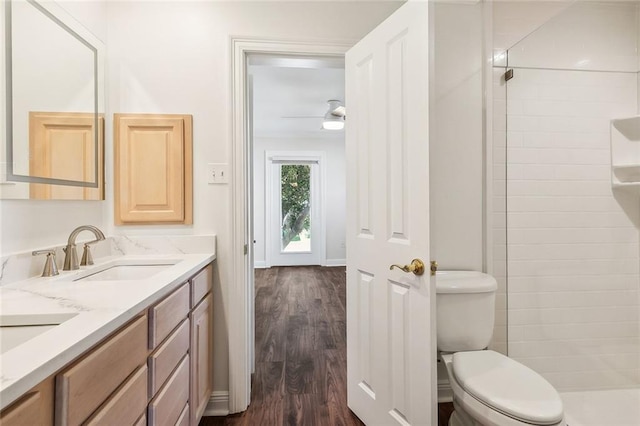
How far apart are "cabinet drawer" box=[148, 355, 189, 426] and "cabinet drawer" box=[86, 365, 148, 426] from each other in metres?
0.09

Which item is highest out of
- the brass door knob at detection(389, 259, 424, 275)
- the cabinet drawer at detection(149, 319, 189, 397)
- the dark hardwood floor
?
the brass door knob at detection(389, 259, 424, 275)

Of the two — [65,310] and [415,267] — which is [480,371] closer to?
[415,267]

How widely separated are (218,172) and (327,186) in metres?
3.89

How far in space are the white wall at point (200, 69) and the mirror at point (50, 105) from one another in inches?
5.7

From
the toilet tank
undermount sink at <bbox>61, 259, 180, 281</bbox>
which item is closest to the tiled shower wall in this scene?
the toilet tank

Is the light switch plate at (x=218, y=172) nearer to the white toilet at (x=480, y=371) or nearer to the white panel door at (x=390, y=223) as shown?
the white panel door at (x=390, y=223)

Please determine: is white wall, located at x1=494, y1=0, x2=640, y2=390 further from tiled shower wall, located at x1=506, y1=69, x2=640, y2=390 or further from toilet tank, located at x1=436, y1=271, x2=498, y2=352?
toilet tank, located at x1=436, y1=271, x2=498, y2=352

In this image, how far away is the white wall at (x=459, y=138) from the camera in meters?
1.70

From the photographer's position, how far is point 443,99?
5.60 ft

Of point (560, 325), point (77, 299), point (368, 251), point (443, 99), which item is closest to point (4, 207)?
point (77, 299)

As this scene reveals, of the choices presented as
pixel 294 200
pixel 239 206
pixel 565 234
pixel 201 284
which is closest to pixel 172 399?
pixel 201 284

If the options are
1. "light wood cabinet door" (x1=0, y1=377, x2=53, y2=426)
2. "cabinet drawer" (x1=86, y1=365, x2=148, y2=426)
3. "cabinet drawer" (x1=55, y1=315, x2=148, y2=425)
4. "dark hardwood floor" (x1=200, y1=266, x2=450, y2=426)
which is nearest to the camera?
"light wood cabinet door" (x1=0, y1=377, x2=53, y2=426)

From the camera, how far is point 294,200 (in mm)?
5559

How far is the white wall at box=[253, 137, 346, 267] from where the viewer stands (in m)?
5.35
